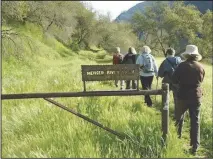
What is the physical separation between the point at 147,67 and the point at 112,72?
5.52 m

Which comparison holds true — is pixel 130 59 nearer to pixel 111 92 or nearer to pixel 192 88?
pixel 192 88

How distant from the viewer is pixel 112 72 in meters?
6.24

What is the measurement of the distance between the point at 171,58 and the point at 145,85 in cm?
187

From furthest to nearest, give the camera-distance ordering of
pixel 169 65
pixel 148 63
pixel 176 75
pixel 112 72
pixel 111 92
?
pixel 148 63, pixel 169 65, pixel 176 75, pixel 112 72, pixel 111 92

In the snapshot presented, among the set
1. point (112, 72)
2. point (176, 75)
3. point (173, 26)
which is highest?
point (173, 26)

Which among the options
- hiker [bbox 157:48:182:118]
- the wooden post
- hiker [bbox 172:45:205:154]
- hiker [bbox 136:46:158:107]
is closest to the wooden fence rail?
the wooden post

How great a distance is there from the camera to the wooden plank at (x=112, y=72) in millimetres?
6238

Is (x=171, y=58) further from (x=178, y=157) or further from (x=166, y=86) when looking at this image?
(x=178, y=157)

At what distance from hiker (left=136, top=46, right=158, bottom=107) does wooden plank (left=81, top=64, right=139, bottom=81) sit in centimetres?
532

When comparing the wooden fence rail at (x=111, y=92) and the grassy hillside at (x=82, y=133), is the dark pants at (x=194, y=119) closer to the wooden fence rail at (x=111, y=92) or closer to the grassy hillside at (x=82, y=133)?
the grassy hillside at (x=82, y=133)

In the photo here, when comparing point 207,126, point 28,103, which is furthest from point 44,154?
point 207,126

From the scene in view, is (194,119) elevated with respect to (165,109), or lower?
lower

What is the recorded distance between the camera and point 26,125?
23.8 feet

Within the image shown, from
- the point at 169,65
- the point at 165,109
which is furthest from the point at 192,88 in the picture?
the point at 169,65
